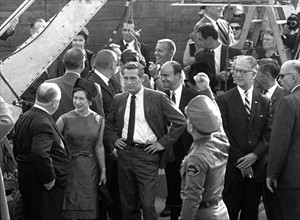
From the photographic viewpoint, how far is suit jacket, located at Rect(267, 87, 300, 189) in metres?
9.59

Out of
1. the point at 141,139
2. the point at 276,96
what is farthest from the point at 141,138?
the point at 276,96

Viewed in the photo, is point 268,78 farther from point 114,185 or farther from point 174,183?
point 114,185

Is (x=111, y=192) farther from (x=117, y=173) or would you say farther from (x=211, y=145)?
(x=211, y=145)

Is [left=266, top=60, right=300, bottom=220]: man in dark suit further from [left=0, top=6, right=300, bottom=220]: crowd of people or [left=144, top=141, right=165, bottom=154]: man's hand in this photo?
[left=144, top=141, right=165, bottom=154]: man's hand

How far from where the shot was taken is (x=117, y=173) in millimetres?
10953

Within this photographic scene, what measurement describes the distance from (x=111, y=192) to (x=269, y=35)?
11.0ft

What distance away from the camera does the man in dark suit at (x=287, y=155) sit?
9.60 m

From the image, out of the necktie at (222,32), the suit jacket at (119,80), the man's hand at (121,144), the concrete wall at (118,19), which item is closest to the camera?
the man's hand at (121,144)

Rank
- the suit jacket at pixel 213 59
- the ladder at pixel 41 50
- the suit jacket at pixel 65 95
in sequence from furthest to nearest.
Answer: the suit jacket at pixel 213 59 < the suit jacket at pixel 65 95 < the ladder at pixel 41 50

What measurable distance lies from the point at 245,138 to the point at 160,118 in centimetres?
98

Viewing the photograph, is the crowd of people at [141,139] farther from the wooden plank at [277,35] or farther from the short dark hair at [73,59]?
the wooden plank at [277,35]

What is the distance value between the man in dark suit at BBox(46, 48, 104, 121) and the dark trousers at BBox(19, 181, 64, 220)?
1249 mm

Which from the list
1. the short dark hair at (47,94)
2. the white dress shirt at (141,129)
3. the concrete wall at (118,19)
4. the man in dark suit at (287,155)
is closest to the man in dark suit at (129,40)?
the concrete wall at (118,19)

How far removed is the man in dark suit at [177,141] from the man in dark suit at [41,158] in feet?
5.37
